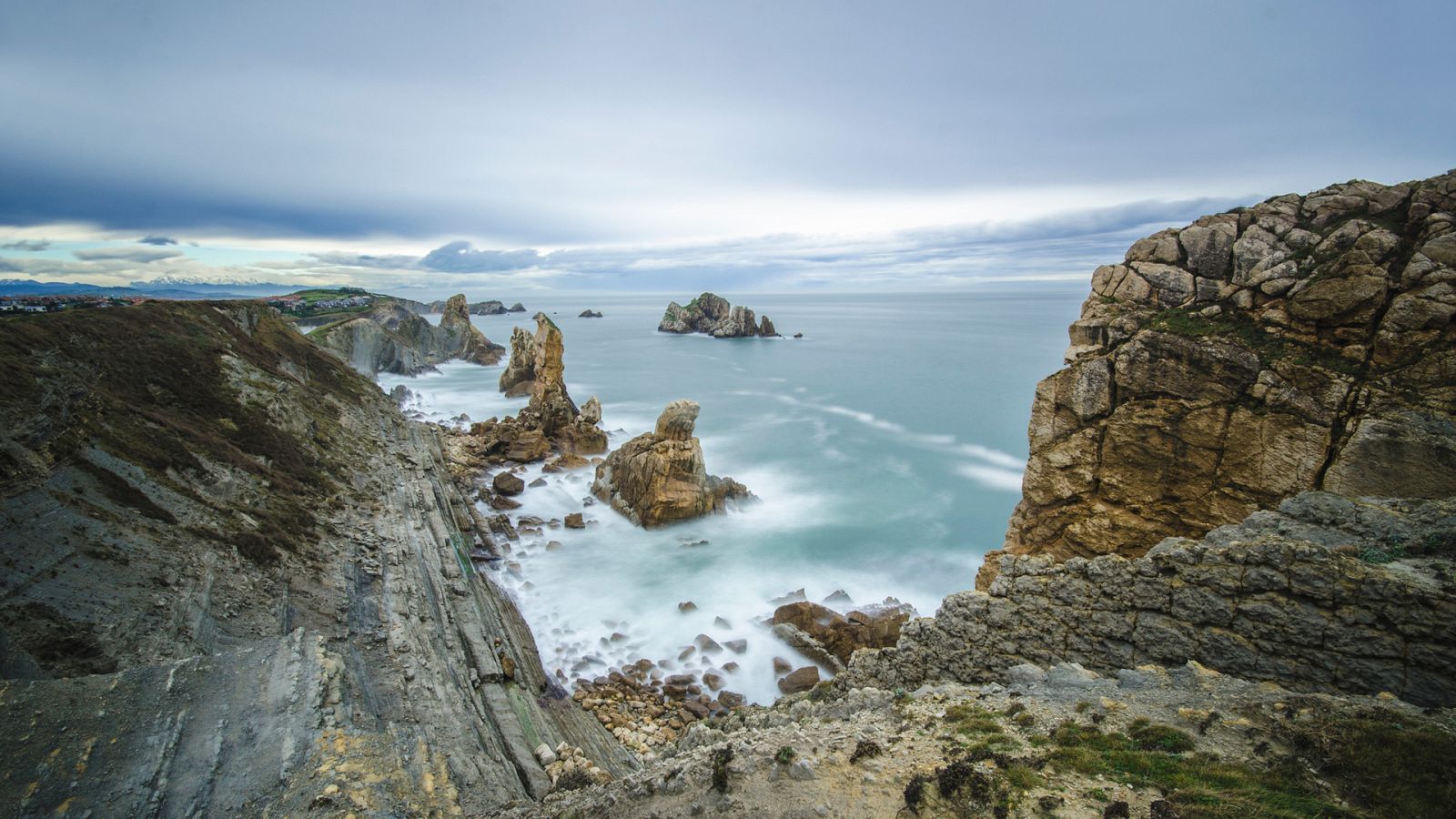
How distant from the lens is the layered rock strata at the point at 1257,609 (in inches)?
284

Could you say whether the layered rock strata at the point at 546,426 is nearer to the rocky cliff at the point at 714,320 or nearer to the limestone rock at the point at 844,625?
the limestone rock at the point at 844,625

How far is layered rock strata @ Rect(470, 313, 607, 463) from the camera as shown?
35.9 metres

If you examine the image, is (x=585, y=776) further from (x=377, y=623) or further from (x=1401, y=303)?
(x=1401, y=303)

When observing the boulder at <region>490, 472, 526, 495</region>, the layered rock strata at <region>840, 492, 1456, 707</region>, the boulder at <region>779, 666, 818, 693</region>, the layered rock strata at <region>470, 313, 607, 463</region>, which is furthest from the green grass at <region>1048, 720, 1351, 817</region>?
the layered rock strata at <region>470, 313, 607, 463</region>

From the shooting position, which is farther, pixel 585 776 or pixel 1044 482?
pixel 1044 482

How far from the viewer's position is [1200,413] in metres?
11.7

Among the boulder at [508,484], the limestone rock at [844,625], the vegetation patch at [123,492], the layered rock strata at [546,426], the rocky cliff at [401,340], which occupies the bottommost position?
the limestone rock at [844,625]

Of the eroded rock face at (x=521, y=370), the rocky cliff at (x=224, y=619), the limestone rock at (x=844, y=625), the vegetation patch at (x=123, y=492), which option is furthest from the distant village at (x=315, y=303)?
the limestone rock at (x=844, y=625)

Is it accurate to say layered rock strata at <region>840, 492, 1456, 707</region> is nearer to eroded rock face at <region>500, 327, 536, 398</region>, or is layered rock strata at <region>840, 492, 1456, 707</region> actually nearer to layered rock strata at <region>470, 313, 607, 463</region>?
layered rock strata at <region>470, 313, 607, 463</region>

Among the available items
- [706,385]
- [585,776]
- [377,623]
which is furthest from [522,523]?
[706,385]

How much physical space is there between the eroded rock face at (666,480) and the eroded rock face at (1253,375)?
640 inches

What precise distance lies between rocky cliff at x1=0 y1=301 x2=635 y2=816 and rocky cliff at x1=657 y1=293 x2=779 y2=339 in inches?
4151

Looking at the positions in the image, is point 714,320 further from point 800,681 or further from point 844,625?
point 800,681

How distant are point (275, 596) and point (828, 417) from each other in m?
44.3
